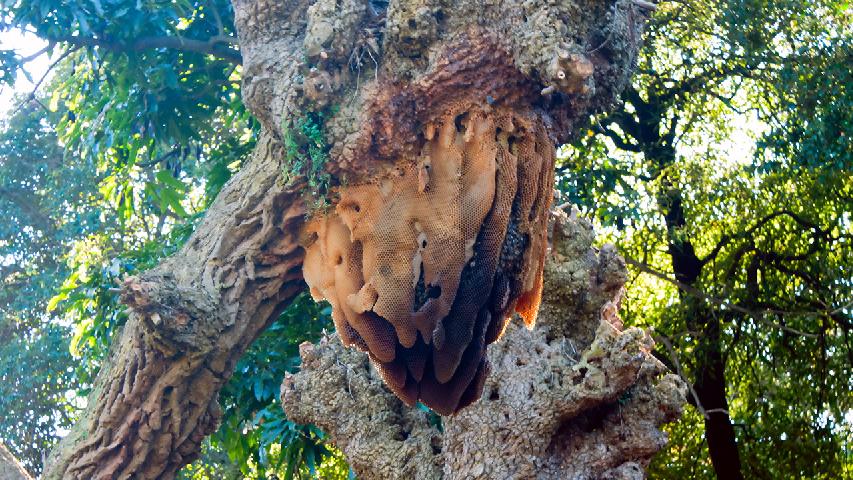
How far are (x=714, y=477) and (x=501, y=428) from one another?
5731mm

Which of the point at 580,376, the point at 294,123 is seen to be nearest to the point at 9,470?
the point at 294,123

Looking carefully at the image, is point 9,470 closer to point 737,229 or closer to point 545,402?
point 545,402

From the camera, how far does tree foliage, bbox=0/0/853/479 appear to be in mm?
7473

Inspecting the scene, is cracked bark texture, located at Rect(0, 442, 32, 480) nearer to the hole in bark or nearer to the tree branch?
the hole in bark

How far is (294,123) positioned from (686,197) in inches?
237

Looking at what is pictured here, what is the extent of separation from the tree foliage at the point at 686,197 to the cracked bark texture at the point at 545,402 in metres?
1.44

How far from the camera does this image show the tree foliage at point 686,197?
7473 mm

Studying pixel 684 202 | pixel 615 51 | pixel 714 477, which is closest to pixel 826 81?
pixel 684 202

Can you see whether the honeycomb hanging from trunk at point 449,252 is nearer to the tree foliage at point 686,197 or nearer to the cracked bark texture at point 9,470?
the cracked bark texture at point 9,470

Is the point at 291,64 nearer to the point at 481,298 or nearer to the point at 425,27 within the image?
the point at 425,27

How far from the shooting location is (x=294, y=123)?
4.45 meters

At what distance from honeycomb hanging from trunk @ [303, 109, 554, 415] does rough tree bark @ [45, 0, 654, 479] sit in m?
0.10

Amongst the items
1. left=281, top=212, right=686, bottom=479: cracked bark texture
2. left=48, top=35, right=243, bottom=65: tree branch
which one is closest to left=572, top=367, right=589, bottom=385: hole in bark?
left=281, top=212, right=686, bottom=479: cracked bark texture

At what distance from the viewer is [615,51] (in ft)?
14.5
